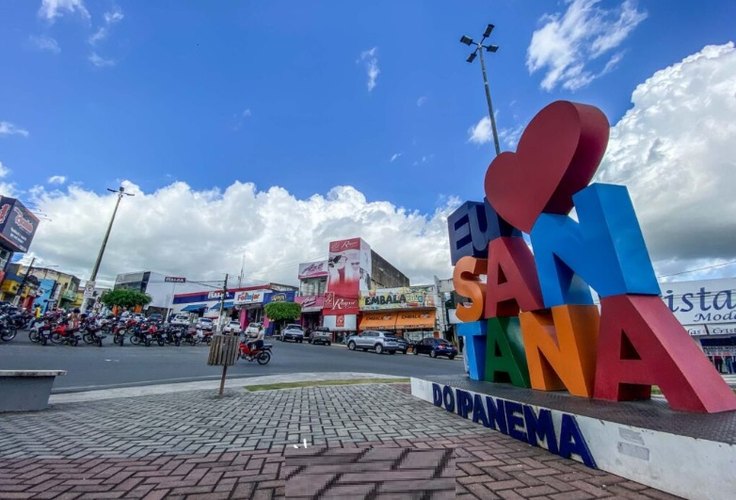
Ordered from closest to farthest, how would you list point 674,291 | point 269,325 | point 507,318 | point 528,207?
A: 1. point 528,207
2. point 507,318
3. point 674,291
4. point 269,325

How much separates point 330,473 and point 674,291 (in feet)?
83.6

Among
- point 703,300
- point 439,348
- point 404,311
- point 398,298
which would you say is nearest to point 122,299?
point 398,298

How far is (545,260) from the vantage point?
508 cm

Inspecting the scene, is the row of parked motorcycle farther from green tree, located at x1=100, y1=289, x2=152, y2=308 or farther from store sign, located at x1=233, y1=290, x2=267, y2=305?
green tree, located at x1=100, y1=289, x2=152, y2=308

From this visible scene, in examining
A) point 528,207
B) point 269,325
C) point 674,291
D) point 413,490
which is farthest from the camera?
point 269,325

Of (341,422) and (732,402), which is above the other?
(732,402)

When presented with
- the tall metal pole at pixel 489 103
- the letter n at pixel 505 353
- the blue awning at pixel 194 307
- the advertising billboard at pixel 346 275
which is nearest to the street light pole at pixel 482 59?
the tall metal pole at pixel 489 103

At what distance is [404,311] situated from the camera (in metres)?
33.4

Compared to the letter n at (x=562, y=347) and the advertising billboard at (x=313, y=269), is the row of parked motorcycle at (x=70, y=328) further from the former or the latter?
the advertising billboard at (x=313, y=269)

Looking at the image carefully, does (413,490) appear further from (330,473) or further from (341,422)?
(341,422)

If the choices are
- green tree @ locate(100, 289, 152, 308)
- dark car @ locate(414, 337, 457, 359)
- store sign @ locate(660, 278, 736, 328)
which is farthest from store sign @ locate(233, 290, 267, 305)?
store sign @ locate(660, 278, 736, 328)

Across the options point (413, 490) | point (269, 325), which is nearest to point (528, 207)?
point (413, 490)

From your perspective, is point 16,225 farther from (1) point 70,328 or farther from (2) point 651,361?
(2) point 651,361

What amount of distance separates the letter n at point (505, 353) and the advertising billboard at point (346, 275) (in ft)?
98.3
